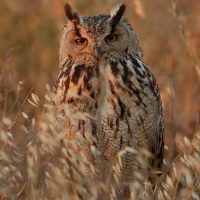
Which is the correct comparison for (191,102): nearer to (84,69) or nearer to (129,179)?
(129,179)

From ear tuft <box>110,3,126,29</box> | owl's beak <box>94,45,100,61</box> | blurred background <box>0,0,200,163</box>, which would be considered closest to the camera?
owl's beak <box>94,45,100,61</box>

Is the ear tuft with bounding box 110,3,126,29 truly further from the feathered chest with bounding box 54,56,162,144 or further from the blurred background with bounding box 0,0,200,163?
the blurred background with bounding box 0,0,200,163

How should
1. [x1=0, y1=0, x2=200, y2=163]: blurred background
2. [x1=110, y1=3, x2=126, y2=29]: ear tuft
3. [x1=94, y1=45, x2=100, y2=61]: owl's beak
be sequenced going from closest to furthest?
[x1=94, y1=45, x2=100, y2=61]: owl's beak, [x1=110, y1=3, x2=126, y2=29]: ear tuft, [x1=0, y1=0, x2=200, y2=163]: blurred background

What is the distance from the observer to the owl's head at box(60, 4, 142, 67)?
209 cm

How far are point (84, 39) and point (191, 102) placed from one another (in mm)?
1678

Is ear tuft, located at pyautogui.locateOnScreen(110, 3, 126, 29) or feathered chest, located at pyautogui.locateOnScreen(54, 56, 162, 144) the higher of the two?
ear tuft, located at pyautogui.locateOnScreen(110, 3, 126, 29)

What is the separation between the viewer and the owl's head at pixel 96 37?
6.87 feet

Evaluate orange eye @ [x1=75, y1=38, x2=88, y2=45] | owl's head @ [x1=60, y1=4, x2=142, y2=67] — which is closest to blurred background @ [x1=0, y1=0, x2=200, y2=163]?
owl's head @ [x1=60, y1=4, x2=142, y2=67]

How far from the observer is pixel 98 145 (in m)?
2.22

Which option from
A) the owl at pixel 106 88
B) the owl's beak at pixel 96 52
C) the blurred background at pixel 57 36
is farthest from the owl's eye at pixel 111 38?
the blurred background at pixel 57 36

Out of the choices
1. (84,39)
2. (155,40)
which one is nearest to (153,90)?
(84,39)

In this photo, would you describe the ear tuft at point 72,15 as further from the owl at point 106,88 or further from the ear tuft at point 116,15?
the ear tuft at point 116,15

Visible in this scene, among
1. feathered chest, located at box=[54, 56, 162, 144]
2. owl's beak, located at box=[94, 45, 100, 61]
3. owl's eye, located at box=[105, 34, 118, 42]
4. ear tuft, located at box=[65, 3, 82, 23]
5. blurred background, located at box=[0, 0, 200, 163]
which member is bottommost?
feathered chest, located at box=[54, 56, 162, 144]

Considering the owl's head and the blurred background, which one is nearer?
the owl's head
